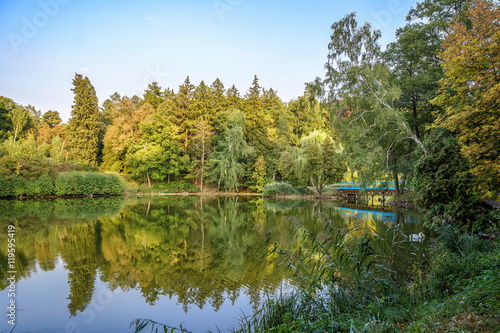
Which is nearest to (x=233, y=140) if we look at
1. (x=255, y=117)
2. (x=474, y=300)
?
(x=255, y=117)

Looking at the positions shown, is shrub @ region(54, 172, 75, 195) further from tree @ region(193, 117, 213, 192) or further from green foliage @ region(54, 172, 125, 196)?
tree @ region(193, 117, 213, 192)

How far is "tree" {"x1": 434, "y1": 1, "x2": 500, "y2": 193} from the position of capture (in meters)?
6.12

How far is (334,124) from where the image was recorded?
669 inches

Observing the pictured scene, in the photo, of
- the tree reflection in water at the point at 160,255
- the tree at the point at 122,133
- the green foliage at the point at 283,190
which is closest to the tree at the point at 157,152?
the tree at the point at 122,133

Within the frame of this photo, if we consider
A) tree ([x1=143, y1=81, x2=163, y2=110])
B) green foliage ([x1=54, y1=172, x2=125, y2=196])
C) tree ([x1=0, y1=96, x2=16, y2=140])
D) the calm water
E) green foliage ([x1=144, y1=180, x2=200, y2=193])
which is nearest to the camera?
the calm water

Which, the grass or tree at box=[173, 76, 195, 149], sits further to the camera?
tree at box=[173, 76, 195, 149]

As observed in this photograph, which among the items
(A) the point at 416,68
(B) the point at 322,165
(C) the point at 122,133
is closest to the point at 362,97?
(A) the point at 416,68

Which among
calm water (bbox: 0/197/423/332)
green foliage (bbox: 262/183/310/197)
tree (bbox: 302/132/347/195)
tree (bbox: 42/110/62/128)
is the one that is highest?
tree (bbox: 42/110/62/128)

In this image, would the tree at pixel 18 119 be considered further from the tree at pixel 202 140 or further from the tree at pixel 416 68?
the tree at pixel 416 68

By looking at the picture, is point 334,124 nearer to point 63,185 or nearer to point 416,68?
point 416,68

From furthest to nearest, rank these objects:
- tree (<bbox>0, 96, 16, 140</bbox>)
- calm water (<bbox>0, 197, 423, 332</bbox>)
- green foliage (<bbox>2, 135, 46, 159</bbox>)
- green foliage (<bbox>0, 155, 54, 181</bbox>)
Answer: tree (<bbox>0, 96, 16, 140</bbox>) < green foliage (<bbox>2, 135, 46, 159</bbox>) < green foliage (<bbox>0, 155, 54, 181</bbox>) < calm water (<bbox>0, 197, 423, 332</bbox>)

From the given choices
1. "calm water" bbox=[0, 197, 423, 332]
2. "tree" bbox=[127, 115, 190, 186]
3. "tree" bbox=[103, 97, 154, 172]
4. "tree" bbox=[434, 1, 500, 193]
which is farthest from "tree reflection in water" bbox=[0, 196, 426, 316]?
"tree" bbox=[103, 97, 154, 172]
